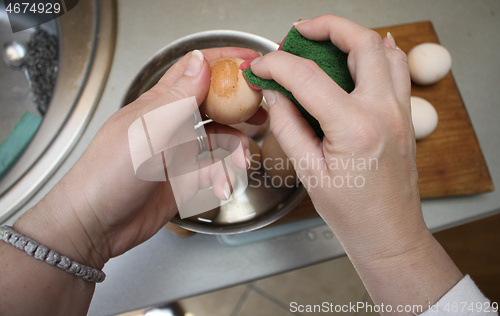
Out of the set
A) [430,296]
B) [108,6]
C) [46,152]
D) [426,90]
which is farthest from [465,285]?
[108,6]

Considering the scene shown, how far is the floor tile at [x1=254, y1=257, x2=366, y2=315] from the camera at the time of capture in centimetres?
133

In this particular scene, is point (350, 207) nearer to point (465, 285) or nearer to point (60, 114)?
point (465, 285)

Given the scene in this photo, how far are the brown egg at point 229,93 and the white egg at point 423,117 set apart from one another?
18.1 inches

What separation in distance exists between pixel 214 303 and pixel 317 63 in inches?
45.1

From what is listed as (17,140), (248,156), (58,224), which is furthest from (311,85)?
(17,140)

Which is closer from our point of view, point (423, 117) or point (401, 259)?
point (401, 259)

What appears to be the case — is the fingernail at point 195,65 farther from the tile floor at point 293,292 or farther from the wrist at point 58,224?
the tile floor at point 293,292

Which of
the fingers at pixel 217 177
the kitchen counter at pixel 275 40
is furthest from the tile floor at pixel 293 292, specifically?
the fingers at pixel 217 177

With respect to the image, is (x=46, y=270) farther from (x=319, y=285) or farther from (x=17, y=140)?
(x=319, y=285)

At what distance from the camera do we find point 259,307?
51.7 inches

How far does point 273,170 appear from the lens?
0.71 metres

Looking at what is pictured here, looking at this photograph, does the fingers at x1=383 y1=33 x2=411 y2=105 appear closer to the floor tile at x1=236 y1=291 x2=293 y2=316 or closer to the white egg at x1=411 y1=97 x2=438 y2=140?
the white egg at x1=411 y1=97 x2=438 y2=140

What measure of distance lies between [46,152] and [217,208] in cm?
47

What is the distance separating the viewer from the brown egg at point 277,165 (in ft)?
2.28
